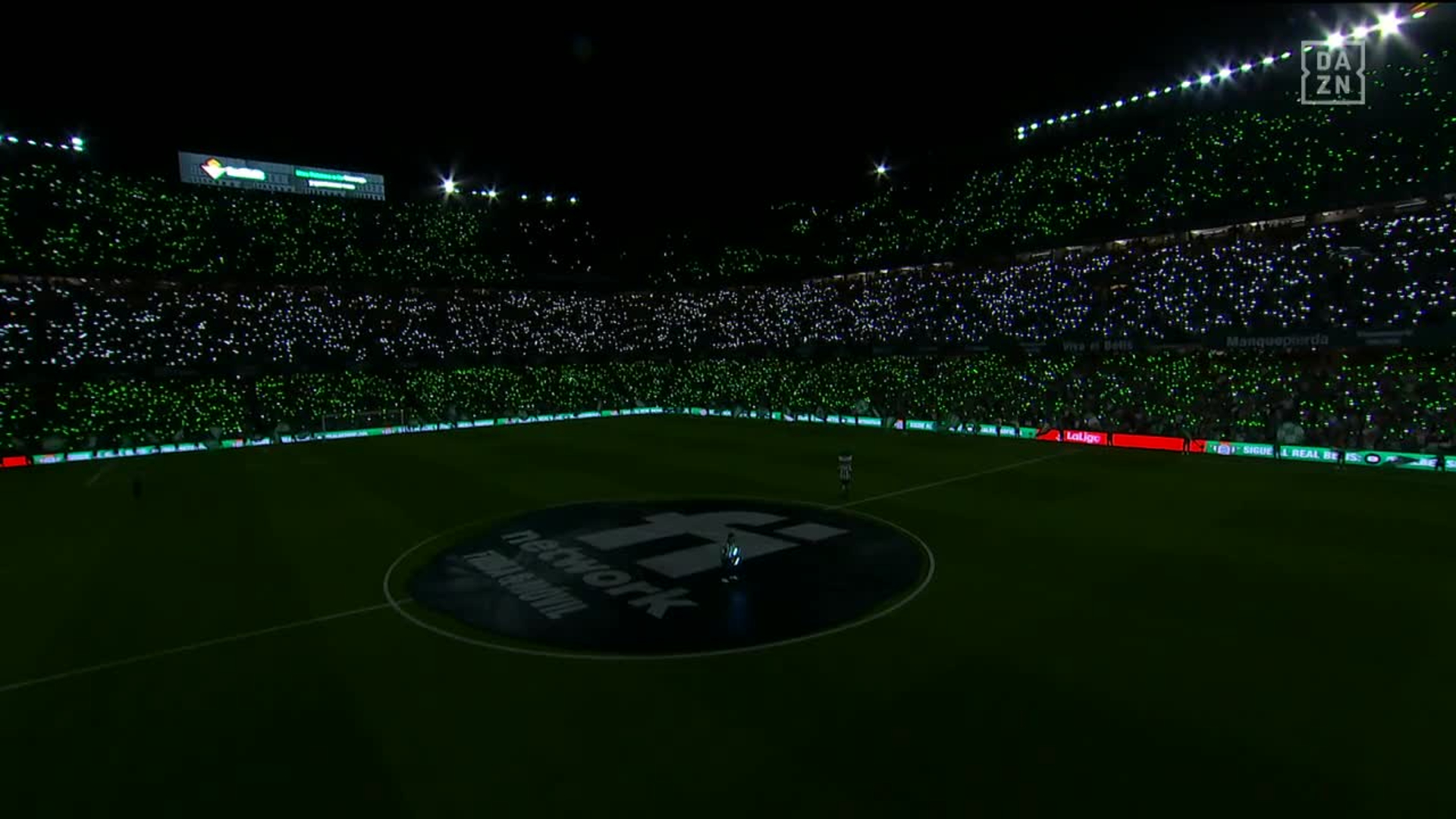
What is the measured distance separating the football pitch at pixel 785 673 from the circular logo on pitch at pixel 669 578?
11cm

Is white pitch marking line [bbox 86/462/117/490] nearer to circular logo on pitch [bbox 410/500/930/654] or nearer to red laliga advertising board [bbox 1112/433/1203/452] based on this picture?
circular logo on pitch [bbox 410/500/930/654]

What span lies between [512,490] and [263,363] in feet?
79.0

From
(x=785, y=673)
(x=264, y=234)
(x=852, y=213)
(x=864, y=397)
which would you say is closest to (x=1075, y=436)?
(x=864, y=397)

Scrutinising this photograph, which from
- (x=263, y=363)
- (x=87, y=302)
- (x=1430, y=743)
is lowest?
(x=1430, y=743)

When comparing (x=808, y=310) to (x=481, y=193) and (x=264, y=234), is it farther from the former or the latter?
(x=264, y=234)

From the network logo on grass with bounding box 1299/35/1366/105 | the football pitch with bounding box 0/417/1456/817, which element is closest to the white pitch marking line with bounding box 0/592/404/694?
the football pitch with bounding box 0/417/1456/817

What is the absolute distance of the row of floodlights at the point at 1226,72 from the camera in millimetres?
22281

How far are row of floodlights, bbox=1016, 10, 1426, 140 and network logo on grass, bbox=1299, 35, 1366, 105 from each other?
0.11 m

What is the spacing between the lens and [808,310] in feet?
138

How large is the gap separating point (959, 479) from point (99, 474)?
28283 mm

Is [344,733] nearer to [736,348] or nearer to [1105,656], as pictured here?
[1105,656]

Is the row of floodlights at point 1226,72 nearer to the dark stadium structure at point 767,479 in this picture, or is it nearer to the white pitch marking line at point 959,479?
the dark stadium structure at point 767,479

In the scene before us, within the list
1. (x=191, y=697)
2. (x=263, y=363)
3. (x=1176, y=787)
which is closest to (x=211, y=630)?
(x=191, y=697)

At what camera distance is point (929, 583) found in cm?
1105
